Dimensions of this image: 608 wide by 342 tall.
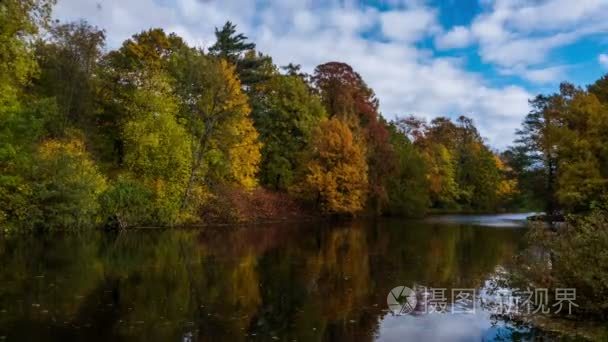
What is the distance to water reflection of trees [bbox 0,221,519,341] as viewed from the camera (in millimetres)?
9516

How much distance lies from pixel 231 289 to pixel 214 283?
0.95 m

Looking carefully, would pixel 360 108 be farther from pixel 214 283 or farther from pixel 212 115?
pixel 214 283

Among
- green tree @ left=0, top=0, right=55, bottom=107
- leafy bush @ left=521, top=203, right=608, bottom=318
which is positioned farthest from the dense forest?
leafy bush @ left=521, top=203, right=608, bottom=318

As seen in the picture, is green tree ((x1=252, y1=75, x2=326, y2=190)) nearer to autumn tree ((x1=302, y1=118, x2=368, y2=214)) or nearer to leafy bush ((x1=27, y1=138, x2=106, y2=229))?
autumn tree ((x1=302, y1=118, x2=368, y2=214))

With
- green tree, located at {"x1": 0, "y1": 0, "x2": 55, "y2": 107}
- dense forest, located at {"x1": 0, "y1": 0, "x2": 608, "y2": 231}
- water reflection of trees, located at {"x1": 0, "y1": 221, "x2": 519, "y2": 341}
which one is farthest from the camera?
dense forest, located at {"x1": 0, "y1": 0, "x2": 608, "y2": 231}

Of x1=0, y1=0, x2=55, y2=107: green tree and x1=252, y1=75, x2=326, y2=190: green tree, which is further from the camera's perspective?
x1=252, y1=75, x2=326, y2=190: green tree

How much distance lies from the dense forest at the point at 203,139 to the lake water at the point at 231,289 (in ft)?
15.2

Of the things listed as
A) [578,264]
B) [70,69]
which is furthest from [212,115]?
[578,264]

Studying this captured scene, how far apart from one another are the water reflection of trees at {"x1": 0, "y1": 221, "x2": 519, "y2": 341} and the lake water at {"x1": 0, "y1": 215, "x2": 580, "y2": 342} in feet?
0.12

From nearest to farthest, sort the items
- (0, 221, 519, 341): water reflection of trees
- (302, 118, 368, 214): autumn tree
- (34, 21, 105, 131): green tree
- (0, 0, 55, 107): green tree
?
1. (0, 221, 519, 341): water reflection of trees
2. (0, 0, 55, 107): green tree
3. (34, 21, 105, 131): green tree
4. (302, 118, 368, 214): autumn tree

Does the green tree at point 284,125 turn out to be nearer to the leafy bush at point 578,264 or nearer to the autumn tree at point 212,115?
the autumn tree at point 212,115

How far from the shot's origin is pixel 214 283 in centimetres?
1392

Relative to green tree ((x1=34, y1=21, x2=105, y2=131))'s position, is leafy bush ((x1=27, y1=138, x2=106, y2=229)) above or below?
below

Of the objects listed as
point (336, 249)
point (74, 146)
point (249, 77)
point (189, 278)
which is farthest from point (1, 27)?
point (249, 77)
